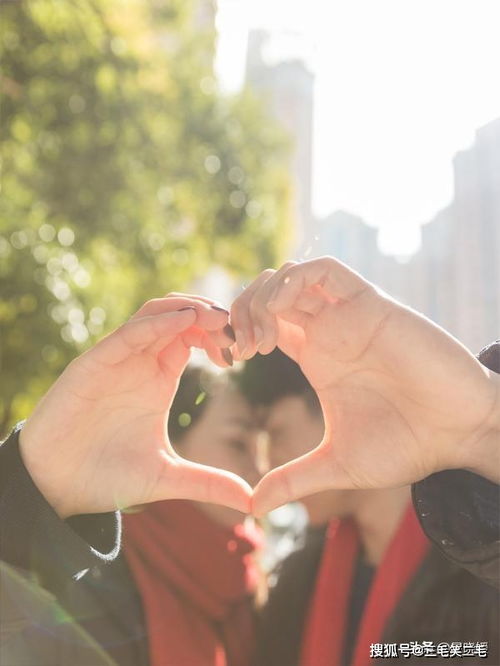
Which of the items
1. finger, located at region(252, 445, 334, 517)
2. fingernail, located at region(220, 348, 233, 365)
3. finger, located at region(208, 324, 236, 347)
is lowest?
finger, located at region(252, 445, 334, 517)

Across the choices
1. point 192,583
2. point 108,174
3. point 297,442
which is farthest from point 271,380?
point 108,174

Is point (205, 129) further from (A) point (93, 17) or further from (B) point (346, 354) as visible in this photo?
(B) point (346, 354)

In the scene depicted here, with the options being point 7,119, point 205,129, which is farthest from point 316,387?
point 205,129

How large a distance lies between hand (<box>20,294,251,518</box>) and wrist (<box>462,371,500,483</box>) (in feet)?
0.63

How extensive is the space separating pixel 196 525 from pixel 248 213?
6.64 feet

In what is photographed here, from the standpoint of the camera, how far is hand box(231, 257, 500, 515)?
0.47 meters

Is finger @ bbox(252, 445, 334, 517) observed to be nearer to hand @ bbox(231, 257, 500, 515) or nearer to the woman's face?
hand @ bbox(231, 257, 500, 515)

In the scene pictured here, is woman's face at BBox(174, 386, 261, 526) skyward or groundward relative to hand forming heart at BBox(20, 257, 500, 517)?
groundward

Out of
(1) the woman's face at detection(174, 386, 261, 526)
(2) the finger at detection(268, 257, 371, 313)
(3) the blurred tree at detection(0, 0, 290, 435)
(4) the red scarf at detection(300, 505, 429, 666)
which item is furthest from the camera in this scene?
(3) the blurred tree at detection(0, 0, 290, 435)

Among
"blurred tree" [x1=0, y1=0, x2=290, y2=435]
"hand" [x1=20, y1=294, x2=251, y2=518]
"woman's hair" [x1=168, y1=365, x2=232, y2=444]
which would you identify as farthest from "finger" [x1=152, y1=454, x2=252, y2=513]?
"blurred tree" [x1=0, y1=0, x2=290, y2=435]

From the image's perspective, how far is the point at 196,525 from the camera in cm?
96

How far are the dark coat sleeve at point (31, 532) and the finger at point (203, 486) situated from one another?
3.2 inches

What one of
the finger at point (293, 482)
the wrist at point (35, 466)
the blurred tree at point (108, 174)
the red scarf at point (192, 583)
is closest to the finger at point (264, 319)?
the finger at point (293, 482)

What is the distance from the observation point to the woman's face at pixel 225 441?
37.8 inches
